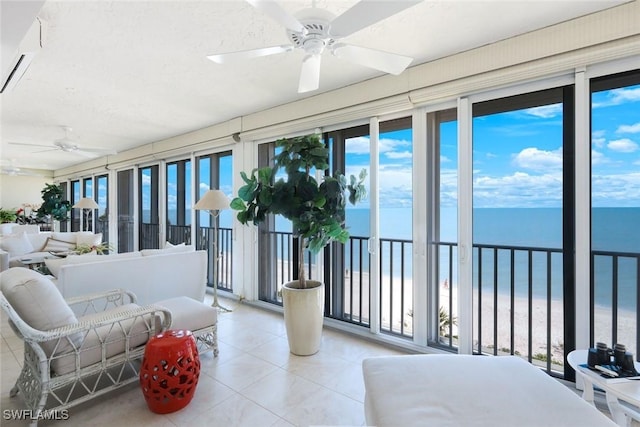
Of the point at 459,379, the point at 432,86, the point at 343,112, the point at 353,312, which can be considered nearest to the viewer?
the point at 459,379

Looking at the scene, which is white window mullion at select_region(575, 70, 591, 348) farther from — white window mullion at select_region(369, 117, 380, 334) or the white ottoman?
the white ottoman

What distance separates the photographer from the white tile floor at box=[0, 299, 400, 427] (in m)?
1.86

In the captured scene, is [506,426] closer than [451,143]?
Yes

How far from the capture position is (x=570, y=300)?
7.19 ft

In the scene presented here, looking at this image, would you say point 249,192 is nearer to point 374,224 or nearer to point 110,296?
point 374,224

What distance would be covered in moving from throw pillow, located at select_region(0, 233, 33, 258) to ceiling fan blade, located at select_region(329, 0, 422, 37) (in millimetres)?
6559

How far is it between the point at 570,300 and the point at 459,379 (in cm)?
148

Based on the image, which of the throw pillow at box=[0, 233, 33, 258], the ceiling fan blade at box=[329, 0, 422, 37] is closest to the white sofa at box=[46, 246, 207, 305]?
the ceiling fan blade at box=[329, 0, 422, 37]

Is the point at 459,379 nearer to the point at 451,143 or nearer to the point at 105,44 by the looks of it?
the point at 451,143

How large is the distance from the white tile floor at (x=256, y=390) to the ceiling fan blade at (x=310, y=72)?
2186mm

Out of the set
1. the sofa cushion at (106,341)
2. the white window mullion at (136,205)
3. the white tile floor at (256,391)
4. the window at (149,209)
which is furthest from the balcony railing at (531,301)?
the white window mullion at (136,205)

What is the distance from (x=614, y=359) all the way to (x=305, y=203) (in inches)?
83.5

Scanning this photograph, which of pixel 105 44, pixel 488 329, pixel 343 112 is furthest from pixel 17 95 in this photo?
pixel 488 329

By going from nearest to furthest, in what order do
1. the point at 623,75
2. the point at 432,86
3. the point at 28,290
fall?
the point at 28,290
the point at 623,75
the point at 432,86
